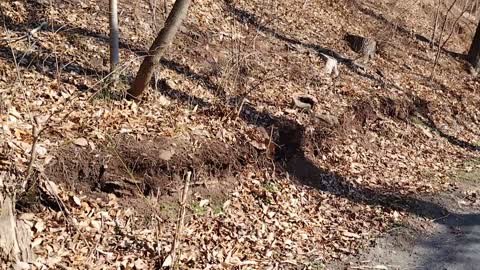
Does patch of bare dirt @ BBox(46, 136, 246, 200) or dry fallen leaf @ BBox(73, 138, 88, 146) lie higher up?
dry fallen leaf @ BBox(73, 138, 88, 146)

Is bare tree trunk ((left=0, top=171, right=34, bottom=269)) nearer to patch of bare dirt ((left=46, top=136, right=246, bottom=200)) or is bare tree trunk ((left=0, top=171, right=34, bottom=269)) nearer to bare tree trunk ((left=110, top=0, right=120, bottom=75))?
patch of bare dirt ((left=46, top=136, right=246, bottom=200))

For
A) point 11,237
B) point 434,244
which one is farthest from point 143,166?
point 434,244

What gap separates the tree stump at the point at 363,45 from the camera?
1213 cm

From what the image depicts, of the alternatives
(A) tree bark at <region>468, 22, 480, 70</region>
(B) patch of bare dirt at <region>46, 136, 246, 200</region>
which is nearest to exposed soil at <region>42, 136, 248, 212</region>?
(B) patch of bare dirt at <region>46, 136, 246, 200</region>

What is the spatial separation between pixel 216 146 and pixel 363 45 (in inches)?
267

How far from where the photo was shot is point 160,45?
641 centimetres

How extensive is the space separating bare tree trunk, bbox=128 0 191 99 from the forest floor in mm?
241

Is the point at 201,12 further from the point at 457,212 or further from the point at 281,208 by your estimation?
the point at 457,212

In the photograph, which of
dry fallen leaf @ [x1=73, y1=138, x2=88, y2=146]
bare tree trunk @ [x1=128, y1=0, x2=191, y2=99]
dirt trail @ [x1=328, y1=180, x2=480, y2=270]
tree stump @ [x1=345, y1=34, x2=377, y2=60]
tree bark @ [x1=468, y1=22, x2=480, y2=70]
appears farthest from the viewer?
tree bark @ [x1=468, y1=22, x2=480, y2=70]

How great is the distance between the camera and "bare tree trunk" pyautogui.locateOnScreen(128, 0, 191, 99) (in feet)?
20.6

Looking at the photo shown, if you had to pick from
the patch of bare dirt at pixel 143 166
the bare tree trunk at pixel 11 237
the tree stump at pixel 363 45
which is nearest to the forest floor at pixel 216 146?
the patch of bare dirt at pixel 143 166

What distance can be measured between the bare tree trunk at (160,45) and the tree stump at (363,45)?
6.75 metres

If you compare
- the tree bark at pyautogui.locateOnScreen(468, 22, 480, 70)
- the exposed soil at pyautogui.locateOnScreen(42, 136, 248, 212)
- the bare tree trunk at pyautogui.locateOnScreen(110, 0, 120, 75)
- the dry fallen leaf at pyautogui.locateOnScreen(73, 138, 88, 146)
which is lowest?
the exposed soil at pyautogui.locateOnScreen(42, 136, 248, 212)

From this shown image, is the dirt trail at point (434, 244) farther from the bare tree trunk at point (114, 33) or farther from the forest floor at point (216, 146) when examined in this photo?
the bare tree trunk at point (114, 33)
